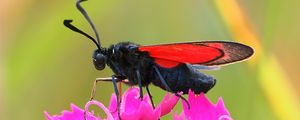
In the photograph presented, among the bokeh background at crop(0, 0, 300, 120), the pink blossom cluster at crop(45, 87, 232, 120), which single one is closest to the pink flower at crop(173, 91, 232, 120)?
the pink blossom cluster at crop(45, 87, 232, 120)

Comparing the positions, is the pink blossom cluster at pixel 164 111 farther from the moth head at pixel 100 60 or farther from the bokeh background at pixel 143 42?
the bokeh background at pixel 143 42

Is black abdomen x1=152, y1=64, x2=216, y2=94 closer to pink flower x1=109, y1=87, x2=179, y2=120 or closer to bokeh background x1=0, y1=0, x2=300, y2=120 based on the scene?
pink flower x1=109, y1=87, x2=179, y2=120

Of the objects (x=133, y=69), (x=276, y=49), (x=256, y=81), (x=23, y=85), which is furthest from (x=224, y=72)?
(x=133, y=69)

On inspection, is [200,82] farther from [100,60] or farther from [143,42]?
[143,42]

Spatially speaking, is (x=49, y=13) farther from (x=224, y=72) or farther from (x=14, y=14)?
(x=224, y=72)

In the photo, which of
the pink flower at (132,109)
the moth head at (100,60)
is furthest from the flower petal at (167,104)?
the moth head at (100,60)

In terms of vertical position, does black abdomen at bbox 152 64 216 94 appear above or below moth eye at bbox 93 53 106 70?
below

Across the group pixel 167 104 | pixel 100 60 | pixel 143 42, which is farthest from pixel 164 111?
pixel 143 42
